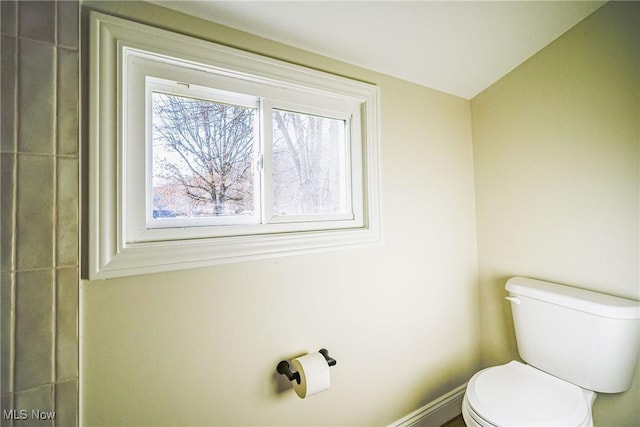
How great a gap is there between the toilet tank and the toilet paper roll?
101 centimetres

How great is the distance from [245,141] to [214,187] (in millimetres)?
223

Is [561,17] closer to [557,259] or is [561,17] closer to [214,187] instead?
[557,259]

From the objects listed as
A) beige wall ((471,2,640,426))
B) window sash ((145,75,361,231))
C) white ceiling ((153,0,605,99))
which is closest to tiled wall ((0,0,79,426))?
window sash ((145,75,361,231))

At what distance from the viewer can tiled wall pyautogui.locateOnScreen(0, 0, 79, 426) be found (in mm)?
691

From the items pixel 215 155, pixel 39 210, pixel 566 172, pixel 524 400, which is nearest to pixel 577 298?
pixel 524 400

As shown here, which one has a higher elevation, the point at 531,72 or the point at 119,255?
the point at 531,72

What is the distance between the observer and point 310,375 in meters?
1.00

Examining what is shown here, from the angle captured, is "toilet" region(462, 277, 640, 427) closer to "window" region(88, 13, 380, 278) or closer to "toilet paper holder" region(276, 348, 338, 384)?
"toilet paper holder" region(276, 348, 338, 384)

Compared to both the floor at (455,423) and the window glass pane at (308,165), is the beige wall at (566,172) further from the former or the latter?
the window glass pane at (308,165)

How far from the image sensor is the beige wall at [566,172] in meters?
1.17

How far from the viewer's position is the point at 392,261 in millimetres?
1386

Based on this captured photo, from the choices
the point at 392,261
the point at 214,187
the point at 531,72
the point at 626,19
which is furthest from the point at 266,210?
the point at 626,19

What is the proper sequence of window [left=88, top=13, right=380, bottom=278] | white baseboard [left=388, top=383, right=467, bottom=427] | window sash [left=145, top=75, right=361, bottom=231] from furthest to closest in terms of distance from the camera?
1. white baseboard [left=388, top=383, right=467, bottom=427]
2. window sash [left=145, top=75, right=361, bottom=231]
3. window [left=88, top=13, right=380, bottom=278]

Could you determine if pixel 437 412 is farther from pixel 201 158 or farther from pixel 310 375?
pixel 201 158
